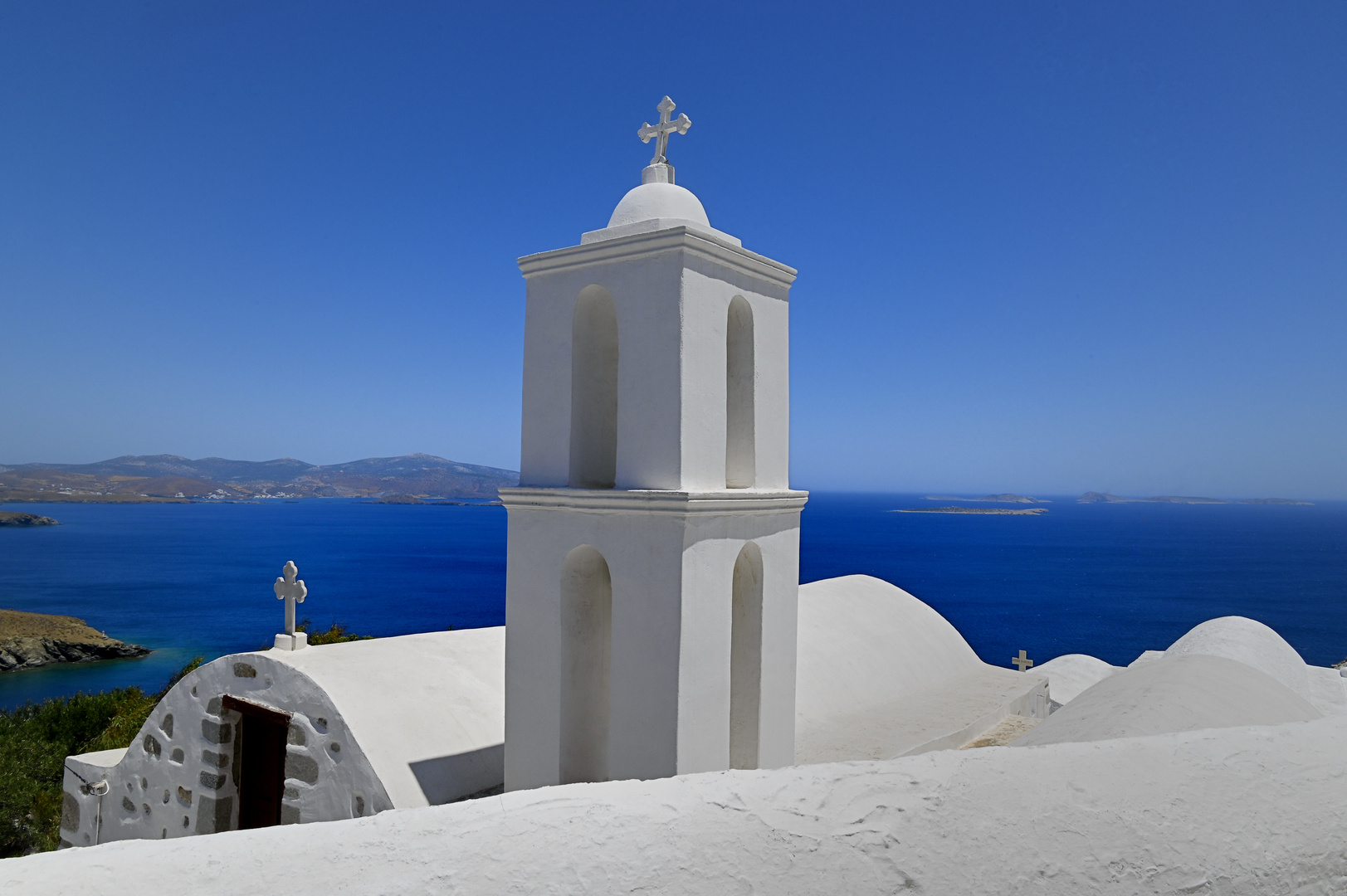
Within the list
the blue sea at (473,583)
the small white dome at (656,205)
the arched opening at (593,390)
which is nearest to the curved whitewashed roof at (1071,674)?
the arched opening at (593,390)

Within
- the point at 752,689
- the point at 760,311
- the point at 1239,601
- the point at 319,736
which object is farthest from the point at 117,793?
the point at 1239,601

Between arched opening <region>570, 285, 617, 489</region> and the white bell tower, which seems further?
arched opening <region>570, 285, 617, 489</region>

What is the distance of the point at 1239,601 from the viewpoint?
7675 centimetres

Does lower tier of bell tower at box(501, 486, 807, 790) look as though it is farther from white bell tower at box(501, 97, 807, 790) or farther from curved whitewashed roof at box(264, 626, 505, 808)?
curved whitewashed roof at box(264, 626, 505, 808)

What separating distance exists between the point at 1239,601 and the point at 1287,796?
93673 millimetres

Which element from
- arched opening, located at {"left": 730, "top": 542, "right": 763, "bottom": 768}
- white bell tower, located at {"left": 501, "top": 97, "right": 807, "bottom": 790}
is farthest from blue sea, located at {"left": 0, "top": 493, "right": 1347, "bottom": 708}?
arched opening, located at {"left": 730, "top": 542, "right": 763, "bottom": 768}

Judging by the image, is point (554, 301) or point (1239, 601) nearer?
point (554, 301)

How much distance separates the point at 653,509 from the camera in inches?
209

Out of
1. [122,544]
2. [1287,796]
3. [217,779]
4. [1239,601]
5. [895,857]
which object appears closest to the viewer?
[895,857]

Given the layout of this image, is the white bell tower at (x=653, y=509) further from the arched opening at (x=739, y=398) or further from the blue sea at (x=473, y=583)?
the blue sea at (x=473, y=583)

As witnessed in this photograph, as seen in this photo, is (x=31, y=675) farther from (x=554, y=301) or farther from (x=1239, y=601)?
(x=1239, y=601)

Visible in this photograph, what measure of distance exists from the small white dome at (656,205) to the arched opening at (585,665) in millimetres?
2613

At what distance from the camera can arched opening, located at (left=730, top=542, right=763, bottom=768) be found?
6086 mm

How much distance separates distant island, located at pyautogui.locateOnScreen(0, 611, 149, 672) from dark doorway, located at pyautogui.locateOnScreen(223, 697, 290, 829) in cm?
4928
